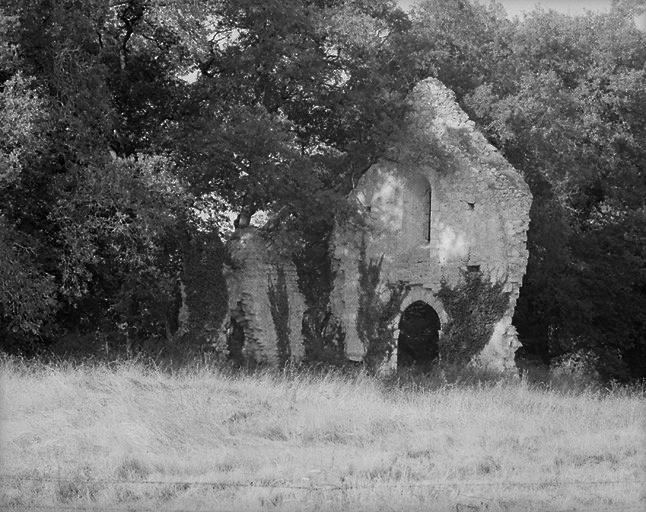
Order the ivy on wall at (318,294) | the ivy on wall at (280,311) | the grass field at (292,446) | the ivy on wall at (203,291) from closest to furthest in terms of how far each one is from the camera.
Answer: the grass field at (292,446) → the ivy on wall at (203,291) → the ivy on wall at (280,311) → the ivy on wall at (318,294)

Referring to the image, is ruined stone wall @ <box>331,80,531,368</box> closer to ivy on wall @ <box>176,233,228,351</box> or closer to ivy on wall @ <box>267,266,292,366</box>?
ivy on wall @ <box>267,266,292,366</box>

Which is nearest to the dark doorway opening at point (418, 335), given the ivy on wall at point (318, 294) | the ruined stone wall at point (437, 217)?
the ivy on wall at point (318, 294)

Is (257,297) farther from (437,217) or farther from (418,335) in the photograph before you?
(418,335)

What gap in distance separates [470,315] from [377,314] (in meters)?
2.20

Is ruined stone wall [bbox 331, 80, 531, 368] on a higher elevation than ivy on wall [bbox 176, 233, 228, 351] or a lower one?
higher

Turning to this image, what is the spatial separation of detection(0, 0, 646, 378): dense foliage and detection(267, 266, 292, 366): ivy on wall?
135 centimetres

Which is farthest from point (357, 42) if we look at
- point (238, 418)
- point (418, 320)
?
point (238, 418)

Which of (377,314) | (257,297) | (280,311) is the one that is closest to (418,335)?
(377,314)

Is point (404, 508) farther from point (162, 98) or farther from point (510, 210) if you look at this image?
point (162, 98)

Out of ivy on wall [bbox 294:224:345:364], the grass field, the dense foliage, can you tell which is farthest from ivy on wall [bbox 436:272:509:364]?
the grass field

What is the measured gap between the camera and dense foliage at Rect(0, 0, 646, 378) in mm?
18562

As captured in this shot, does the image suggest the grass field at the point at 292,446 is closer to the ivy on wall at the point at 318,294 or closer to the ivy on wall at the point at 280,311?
the ivy on wall at the point at 280,311

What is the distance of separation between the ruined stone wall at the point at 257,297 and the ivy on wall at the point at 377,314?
161 centimetres

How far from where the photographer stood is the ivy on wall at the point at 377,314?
76.1 ft
